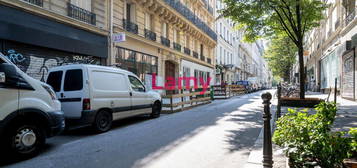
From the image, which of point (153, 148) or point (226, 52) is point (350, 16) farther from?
point (226, 52)

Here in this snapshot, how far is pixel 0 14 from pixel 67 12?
306 cm

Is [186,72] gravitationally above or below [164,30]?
below

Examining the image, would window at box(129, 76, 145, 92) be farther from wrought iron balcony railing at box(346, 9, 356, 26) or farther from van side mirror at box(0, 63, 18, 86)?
wrought iron balcony railing at box(346, 9, 356, 26)

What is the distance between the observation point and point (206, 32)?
2825 cm

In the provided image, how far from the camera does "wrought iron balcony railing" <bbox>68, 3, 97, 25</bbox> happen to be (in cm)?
1059

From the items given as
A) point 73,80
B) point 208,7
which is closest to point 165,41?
point 73,80

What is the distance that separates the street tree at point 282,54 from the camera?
122ft

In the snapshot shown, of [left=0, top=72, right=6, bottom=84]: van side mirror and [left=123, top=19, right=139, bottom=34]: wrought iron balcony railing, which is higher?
[left=123, top=19, right=139, bottom=34]: wrought iron balcony railing

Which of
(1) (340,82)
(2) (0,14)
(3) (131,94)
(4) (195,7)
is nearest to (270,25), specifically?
(1) (340,82)

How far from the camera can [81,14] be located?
1123 cm

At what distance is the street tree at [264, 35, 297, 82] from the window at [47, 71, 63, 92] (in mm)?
34446

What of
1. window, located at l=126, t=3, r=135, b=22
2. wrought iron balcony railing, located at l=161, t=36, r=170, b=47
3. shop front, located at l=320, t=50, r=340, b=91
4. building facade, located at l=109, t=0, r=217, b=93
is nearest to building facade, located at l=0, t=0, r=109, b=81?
building facade, located at l=109, t=0, r=217, b=93

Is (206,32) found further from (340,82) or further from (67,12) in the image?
(67,12)

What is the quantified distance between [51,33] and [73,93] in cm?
471
